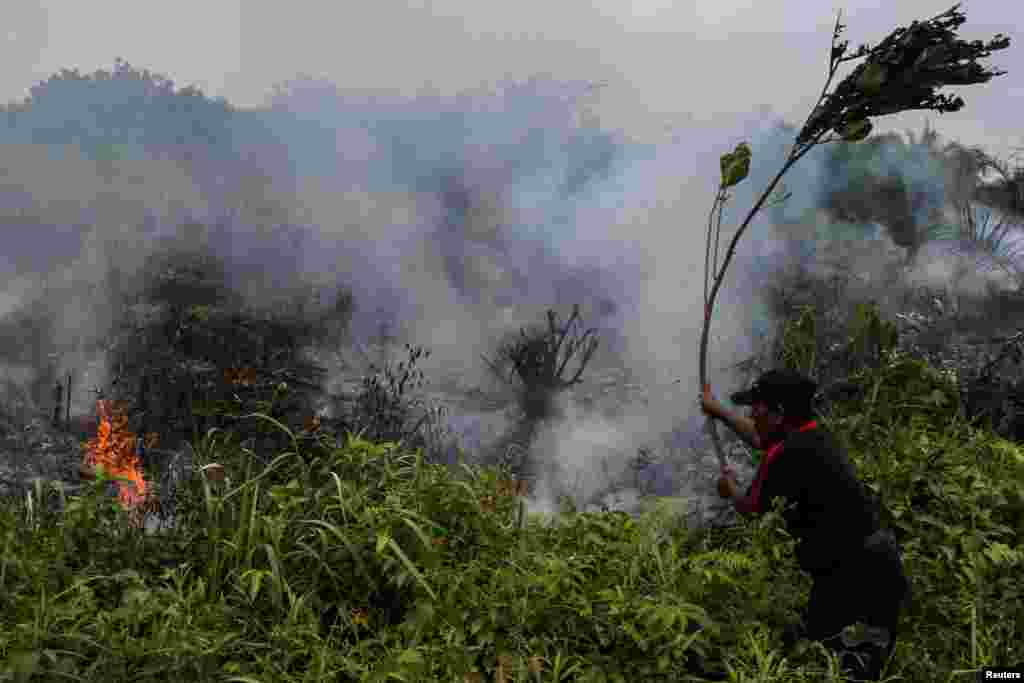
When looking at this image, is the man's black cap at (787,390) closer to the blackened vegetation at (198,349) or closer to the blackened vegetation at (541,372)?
the blackened vegetation at (198,349)

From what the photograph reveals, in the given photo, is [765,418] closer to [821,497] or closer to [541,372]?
[821,497]

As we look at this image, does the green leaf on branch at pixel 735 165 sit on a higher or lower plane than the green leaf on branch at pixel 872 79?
lower

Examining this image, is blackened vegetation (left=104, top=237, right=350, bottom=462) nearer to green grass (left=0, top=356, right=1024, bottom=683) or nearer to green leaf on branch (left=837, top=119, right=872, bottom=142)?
green grass (left=0, top=356, right=1024, bottom=683)

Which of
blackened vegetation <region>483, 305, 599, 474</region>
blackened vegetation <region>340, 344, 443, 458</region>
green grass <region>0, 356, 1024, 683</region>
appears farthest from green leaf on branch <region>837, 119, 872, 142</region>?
blackened vegetation <region>483, 305, 599, 474</region>

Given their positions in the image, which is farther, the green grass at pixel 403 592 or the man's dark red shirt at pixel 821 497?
the man's dark red shirt at pixel 821 497

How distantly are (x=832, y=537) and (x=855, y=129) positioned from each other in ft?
5.65

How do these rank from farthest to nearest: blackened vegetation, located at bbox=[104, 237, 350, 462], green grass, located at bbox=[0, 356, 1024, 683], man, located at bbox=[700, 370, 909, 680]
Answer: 1. blackened vegetation, located at bbox=[104, 237, 350, 462]
2. man, located at bbox=[700, 370, 909, 680]
3. green grass, located at bbox=[0, 356, 1024, 683]

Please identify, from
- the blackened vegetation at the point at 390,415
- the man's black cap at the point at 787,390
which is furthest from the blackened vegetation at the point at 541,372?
the man's black cap at the point at 787,390

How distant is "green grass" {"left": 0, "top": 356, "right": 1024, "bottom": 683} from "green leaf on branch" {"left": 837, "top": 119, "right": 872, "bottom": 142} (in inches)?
64.3

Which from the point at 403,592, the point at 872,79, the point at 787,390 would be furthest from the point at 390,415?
the point at 872,79

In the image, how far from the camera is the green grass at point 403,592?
8.46 feet

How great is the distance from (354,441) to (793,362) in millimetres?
3230

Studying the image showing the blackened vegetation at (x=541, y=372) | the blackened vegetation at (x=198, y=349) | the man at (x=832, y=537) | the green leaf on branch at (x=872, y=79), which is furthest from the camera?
the blackened vegetation at (x=541, y=372)

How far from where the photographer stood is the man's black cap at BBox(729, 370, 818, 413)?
129 inches
